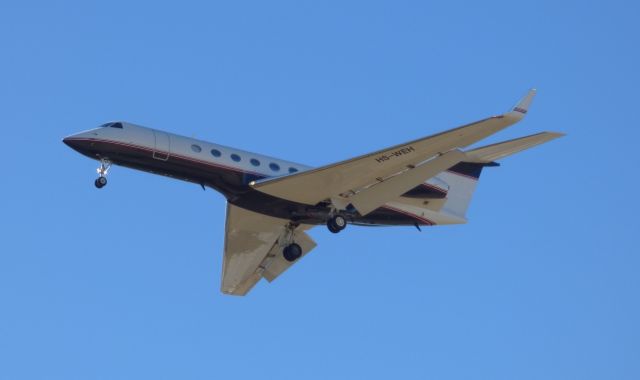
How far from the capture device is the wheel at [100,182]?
3369cm

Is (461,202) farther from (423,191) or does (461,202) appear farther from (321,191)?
(321,191)

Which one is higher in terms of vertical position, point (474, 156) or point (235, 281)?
point (474, 156)

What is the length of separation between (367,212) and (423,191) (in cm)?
233

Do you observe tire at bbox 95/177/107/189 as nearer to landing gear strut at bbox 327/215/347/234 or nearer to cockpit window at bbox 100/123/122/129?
cockpit window at bbox 100/123/122/129

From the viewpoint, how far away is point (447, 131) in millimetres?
31094

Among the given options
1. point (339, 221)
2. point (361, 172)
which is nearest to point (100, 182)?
point (339, 221)

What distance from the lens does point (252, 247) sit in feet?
125

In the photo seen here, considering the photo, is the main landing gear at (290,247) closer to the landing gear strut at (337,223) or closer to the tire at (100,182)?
the landing gear strut at (337,223)

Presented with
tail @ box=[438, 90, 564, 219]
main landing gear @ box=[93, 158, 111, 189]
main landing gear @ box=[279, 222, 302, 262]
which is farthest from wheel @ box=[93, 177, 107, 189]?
tail @ box=[438, 90, 564, 219]

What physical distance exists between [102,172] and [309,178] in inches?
231

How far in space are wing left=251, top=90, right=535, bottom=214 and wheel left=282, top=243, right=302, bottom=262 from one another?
2.81 meters

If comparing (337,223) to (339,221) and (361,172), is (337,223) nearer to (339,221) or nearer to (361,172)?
(339,221)

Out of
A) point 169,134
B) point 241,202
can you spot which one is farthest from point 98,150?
point 241,202

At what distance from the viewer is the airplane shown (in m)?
33.1
